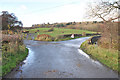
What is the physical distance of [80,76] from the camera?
5184 millimetres

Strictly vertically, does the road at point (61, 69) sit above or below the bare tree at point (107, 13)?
below

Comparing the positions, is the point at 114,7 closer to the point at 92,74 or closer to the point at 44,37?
the point at 92,74

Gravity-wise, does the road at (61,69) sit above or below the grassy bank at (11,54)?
below

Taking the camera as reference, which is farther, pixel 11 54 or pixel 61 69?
pixel 11 54

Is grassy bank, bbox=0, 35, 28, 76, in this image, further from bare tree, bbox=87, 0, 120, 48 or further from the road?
bare tree, bbox=87, 0, 120, 48

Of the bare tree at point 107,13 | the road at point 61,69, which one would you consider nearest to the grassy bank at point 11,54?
the road at point 61,69

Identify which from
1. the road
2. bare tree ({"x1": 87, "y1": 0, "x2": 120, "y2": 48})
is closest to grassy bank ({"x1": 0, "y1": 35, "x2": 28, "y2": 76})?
the road

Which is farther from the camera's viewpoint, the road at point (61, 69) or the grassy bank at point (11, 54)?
the grassy bank at point (11, 54)

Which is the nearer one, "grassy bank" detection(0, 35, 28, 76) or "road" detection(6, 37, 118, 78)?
"road" detection(6, 37, 118, 78)

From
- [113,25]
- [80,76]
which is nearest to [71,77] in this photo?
[80,76]

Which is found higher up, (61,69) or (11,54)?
(11,54)

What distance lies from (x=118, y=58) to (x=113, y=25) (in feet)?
10.0

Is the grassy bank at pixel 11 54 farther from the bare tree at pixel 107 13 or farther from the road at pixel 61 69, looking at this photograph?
the bare tree at pixel 107 13

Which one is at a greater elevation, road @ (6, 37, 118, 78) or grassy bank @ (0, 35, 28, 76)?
grassy bank @ (0, 35, 28, 76)
